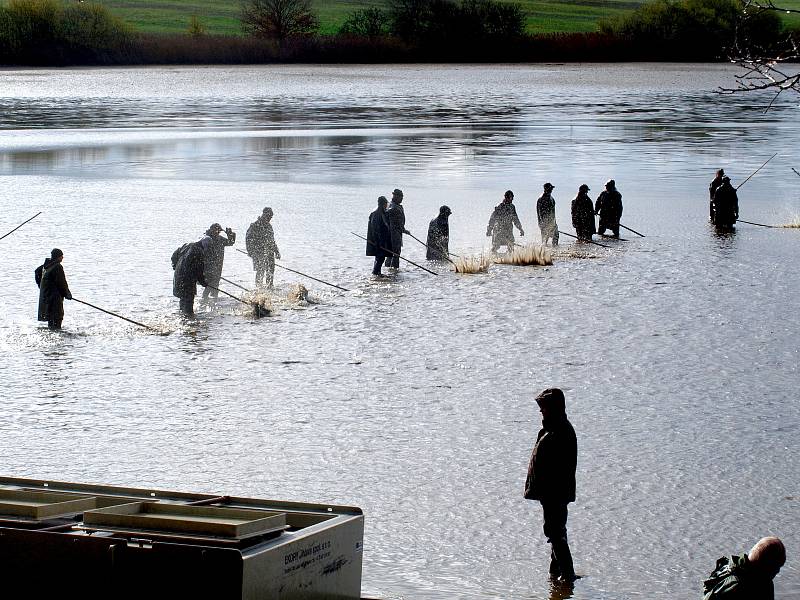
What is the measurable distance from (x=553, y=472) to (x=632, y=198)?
1049 inches

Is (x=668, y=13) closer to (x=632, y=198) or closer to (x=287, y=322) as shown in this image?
(x=632, y=198)

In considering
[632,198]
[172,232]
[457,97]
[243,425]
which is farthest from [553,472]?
[457,97]

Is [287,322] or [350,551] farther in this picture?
[287,322]

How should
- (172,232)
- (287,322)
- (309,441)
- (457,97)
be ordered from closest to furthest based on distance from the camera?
(309,441) → (287,322) → (172,232) → (457,97)

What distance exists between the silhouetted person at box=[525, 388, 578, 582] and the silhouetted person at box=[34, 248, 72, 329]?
1106 centimetres

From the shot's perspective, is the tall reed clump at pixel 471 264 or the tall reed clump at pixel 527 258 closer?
the tall reed clump at pixel 471 264

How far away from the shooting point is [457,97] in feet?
266

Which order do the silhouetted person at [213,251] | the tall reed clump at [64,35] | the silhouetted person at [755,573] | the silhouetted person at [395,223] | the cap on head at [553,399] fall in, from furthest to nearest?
the tall reed clump at [64,35], the silhouetted person at [395,223], the silhouetted person at [213,251], the cap on head at [553,399], the silhouetted person at [755,573]

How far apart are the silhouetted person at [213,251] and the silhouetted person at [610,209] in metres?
10.3

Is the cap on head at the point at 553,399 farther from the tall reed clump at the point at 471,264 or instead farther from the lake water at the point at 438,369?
the tall reed clump at the point at 471,264

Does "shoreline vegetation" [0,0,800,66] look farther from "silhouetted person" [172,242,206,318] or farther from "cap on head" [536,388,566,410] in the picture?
"cap on head" [536,388,566,410]

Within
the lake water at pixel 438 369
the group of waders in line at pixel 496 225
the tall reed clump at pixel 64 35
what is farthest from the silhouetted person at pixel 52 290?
the tall reed clump at pixel 64 35

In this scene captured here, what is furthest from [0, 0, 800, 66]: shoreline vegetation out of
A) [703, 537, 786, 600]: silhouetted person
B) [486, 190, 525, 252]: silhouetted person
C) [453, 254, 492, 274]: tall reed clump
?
[703, 537, 786, 600]: silhouetted person

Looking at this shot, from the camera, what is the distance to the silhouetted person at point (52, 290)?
18.2m
